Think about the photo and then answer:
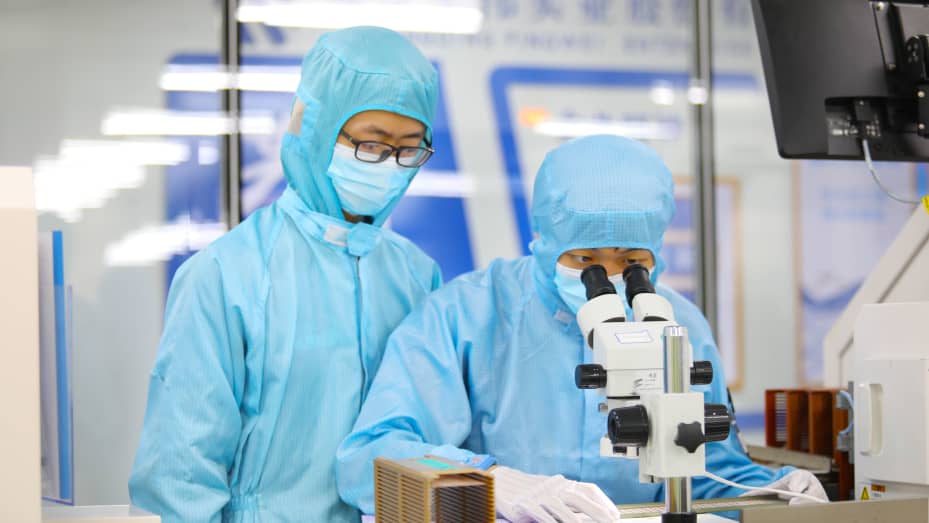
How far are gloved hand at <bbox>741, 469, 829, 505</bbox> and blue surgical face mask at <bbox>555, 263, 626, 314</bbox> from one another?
0.43 meters

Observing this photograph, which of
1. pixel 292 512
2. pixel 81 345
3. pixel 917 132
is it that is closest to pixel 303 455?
pixel 292 512

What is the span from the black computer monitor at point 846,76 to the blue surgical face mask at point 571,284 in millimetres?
420

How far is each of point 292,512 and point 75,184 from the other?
1.66 metres

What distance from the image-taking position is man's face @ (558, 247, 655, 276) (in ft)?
5.70

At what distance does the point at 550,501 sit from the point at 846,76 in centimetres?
95

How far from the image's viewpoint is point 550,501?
1.39 meters

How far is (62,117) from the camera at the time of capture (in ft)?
9.82

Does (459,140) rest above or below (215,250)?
above

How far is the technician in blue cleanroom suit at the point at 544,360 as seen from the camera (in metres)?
1.70

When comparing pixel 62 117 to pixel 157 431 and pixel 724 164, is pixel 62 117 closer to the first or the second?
pixel 157 431

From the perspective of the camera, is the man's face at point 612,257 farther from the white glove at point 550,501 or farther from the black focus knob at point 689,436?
the black focus knob at point 689,436

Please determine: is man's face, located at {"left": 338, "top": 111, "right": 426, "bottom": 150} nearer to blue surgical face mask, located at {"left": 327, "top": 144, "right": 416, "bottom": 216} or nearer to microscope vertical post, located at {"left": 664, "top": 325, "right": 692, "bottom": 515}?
blue surgical face mask, located at {"left": 327, "top": 144, "right": 416, "bottom": 216}

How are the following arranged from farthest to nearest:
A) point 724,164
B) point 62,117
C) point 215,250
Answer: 1. point 724,164
2. point 62,117
3. point 215,250

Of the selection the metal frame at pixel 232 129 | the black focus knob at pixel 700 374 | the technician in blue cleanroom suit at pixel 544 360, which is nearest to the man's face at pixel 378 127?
the technician in blue cleanroom suit at pixel 544 360
